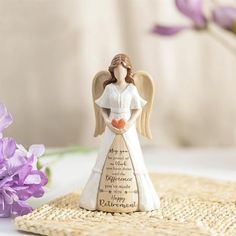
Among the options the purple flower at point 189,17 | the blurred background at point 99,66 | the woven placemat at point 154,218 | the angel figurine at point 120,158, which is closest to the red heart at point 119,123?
the angel figurine at point 120,158

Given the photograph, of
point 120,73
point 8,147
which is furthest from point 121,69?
point 8,147

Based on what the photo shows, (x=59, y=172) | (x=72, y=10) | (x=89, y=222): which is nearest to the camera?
(x=89, y=222)

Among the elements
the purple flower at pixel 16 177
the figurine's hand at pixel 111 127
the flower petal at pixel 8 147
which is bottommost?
the purple flower at pixel 16 177

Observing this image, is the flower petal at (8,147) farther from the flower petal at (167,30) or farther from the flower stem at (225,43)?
the flower stem at (225,43)

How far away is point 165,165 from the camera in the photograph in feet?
3.59

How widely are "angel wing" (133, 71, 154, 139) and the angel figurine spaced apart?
11 mm

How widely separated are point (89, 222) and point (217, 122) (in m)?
0.69

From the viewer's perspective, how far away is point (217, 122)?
1.28m

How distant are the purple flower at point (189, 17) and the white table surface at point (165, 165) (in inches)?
9.4

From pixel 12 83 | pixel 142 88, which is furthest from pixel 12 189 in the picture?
pixel 12 83

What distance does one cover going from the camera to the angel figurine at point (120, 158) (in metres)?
0.70

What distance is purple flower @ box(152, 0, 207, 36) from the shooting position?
1.08 meters

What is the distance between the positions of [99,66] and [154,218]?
2.04 feet

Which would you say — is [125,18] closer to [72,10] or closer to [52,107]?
[72,10]
